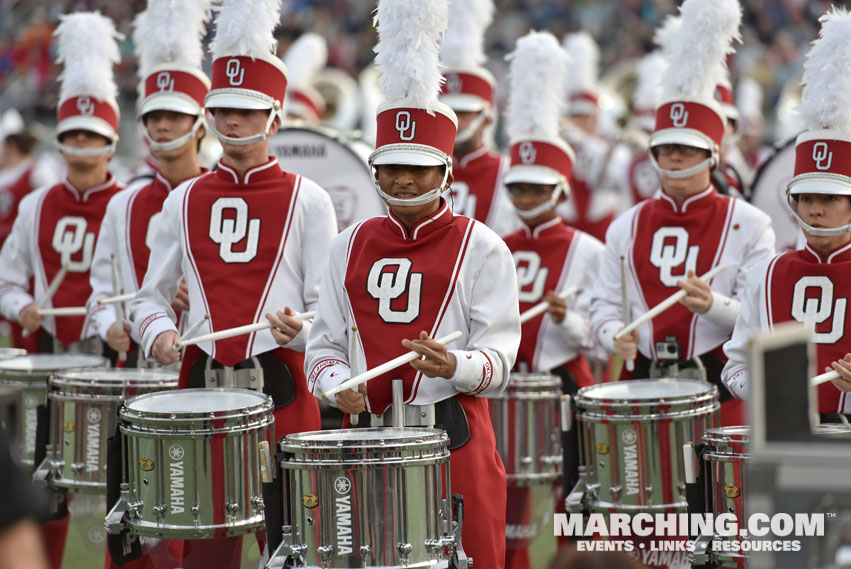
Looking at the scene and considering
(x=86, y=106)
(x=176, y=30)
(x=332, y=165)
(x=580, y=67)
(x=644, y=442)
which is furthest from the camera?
(x=580, y=67)

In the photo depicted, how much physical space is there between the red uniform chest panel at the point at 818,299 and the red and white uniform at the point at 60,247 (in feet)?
11.5

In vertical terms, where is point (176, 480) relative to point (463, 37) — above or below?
below

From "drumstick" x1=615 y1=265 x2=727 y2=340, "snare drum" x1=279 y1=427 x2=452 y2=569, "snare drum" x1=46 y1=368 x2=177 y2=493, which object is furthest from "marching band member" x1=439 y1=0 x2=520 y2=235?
"snare drum" x1=279 y1=427 x2=452 y2=569

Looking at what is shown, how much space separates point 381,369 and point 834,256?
1822 millimetres

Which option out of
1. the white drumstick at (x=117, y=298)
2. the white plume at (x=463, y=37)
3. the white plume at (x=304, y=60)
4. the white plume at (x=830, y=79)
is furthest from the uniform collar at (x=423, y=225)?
the white plume at (x=304, y=60)

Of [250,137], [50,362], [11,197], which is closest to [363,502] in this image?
[250,137]

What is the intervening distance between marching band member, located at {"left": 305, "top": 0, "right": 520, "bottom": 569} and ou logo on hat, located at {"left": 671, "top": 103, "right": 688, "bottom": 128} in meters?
2.05

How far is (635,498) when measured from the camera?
5426mm

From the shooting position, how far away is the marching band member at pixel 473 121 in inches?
323

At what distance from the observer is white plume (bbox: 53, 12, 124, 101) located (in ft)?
25.1

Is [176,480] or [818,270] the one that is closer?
[176,480]

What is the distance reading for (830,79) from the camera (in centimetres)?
550

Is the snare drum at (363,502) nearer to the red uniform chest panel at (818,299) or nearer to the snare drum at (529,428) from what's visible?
the red uniform chest panel at (818,299)

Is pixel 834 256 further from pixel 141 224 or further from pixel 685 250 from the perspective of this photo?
pixel 141 224
